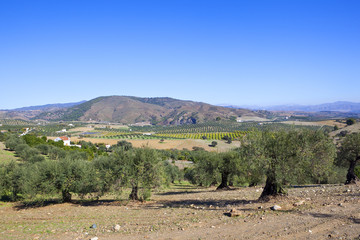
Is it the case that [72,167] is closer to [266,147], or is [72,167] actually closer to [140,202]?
[140,202]

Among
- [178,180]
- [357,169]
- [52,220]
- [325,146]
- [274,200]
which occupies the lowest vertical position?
[178,180]

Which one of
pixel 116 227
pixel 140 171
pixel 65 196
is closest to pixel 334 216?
pixel 116 227

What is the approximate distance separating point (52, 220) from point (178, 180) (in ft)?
135

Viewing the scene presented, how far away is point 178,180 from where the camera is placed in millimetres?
56469

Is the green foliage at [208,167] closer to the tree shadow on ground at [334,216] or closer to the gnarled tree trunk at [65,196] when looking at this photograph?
the gnarled tree trunk at [65,196]

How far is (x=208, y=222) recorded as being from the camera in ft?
45.2

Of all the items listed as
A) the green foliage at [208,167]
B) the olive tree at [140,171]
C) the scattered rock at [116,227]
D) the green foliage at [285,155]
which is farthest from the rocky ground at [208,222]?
the green foliage at [208,167]

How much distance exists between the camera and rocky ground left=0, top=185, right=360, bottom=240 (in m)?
11.8

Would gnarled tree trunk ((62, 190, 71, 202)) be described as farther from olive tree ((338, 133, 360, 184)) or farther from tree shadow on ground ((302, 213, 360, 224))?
olive tree ((338, 133, 360, 184))

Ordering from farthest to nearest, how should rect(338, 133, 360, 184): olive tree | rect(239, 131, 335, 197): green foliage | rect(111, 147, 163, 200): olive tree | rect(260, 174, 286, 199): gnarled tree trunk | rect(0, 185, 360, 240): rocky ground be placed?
rect(338, 133, 360, 184): olive tree → rect(111, 147, 163, 200): olive tree → rect(260, 174, 286, 199): gnarled tree trunk → rect(239, 131, 335, 197): green foliage → rect(0, 185, 360, 240): rocky ground

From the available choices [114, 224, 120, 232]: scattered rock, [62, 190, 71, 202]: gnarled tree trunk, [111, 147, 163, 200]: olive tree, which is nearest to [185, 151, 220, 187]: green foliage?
[111, 147, 163, 200]: olive tree

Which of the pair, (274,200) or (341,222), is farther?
(274,200)

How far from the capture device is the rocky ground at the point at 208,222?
1184 centimetres

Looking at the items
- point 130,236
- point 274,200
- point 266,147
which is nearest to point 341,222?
point 274,200
